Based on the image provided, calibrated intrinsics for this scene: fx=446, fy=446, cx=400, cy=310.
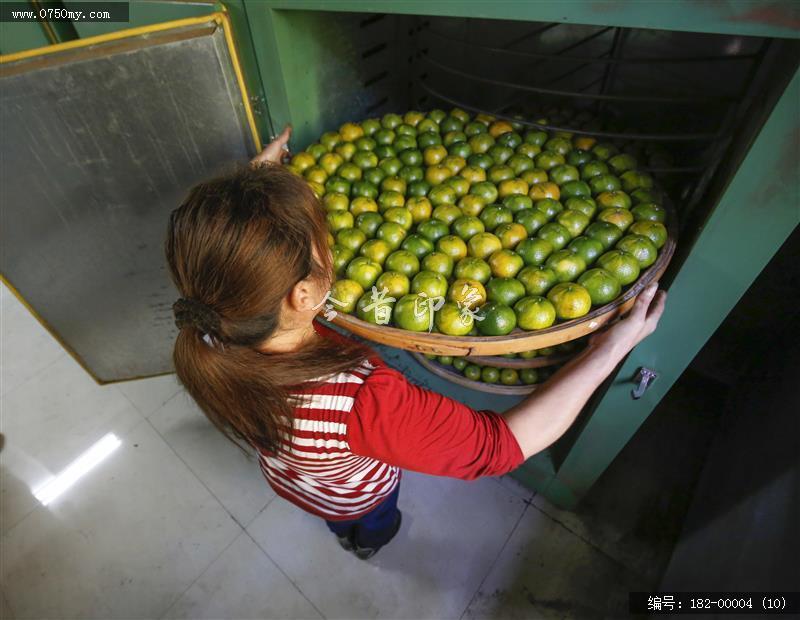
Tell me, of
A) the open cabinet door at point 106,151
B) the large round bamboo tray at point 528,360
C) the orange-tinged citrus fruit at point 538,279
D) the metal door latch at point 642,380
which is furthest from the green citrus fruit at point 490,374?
the open cabinet door at point 106,151

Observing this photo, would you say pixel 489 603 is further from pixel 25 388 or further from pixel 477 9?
pixel 25 388

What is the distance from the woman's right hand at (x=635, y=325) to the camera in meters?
1.29

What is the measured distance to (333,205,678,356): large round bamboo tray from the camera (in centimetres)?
125

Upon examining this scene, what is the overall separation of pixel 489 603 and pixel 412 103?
261 cm

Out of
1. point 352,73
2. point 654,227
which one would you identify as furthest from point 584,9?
point 352,73

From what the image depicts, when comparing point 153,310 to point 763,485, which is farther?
point 153,310

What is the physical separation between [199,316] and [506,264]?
91 centimetres

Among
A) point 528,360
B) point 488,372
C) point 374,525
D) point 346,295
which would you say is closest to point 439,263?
point 346,295

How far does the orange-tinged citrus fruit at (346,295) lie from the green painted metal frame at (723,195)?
2.72 feet

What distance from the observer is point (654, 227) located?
1.41 metres

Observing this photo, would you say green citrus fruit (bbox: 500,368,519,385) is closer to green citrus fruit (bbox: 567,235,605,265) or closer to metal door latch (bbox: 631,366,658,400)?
metal door latch (bbox: 631,366,658,400)

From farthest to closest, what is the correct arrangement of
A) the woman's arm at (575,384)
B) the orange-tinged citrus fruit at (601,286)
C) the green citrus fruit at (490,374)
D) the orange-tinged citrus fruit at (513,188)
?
the green citrus fruit at (490,374)
the orange-tinged citrus fruit at (513,188)
the orange-tinged citrus fruit at (601,286)
the woman's arm at (575,384)

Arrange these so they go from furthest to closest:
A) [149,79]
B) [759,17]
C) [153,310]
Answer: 1. [153,310]
2. [149,79]
3. [759,17]

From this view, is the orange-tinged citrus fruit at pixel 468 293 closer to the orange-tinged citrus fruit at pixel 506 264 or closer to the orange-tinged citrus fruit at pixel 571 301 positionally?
the orange-tinged citrus fruit at pixel 506 264
